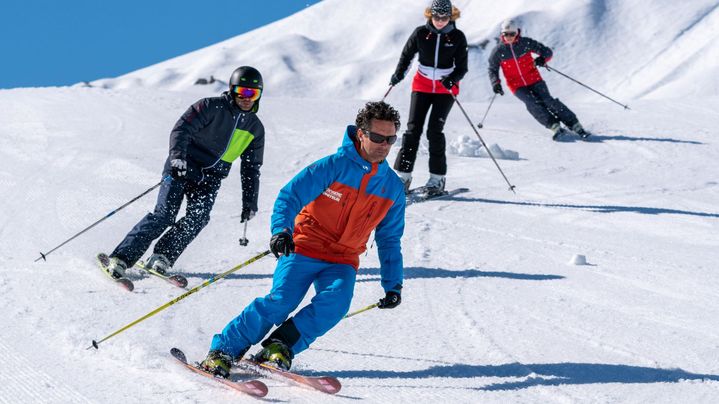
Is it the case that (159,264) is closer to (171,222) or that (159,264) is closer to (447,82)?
(171,222)

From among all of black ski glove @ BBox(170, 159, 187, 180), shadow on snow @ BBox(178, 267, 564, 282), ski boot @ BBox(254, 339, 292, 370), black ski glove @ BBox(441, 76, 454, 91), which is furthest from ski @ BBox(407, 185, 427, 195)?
ski boot @ BBox(254, 339, 292, 370)

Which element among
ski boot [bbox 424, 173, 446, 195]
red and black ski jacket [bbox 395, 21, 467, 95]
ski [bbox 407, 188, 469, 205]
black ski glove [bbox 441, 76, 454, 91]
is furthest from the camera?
ski boot [bbox 424, 173, 446, 195]

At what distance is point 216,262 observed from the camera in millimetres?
6938

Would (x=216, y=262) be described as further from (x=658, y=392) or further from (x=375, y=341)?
(x=658, y=392)

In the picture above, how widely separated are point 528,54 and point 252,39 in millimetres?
105577

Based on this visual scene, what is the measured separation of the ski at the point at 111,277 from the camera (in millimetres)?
5919

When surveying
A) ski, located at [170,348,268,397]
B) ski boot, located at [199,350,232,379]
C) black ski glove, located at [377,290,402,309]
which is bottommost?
ski, located at [170,348,268,397]

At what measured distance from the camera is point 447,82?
872cm

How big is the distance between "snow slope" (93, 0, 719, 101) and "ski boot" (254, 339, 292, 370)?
151ft

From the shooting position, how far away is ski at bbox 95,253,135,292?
19.4 feet

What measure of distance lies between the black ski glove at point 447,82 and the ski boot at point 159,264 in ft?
11.8

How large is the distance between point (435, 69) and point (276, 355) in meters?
5.21

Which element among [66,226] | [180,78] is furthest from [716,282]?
[180,78]

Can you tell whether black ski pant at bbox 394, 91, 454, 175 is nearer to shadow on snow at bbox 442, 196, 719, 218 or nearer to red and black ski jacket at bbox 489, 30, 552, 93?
shadow on snow at bbox 442, 196, 719, 218
